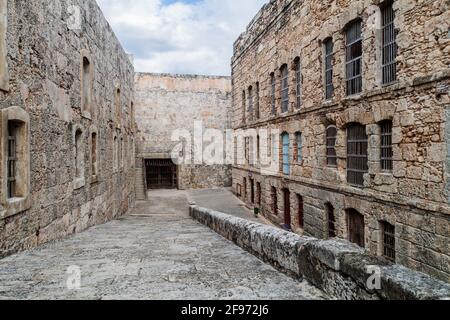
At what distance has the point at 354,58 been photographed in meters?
9.54

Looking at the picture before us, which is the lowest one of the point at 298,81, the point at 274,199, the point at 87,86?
the point at 274,199

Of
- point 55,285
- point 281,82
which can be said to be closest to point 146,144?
point 281,82

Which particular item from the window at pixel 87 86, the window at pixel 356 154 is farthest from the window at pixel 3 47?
the window at pixel 356 154

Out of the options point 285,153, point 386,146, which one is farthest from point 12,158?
point 285,153

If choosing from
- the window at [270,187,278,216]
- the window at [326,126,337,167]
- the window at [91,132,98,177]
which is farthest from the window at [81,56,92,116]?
the window at [270,187,278,216]

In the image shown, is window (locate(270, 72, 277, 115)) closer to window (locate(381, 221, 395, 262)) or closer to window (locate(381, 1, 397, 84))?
window (locate(381, 1, 397, 84))

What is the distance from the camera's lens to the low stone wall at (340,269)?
8.41 ft

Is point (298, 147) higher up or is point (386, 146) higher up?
point (298, 147)

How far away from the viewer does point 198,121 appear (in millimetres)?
→ 25172

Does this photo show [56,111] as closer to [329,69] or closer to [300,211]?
[329,69]

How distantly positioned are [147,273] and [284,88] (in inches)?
439

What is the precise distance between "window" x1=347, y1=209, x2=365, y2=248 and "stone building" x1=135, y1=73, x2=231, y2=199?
16008mm

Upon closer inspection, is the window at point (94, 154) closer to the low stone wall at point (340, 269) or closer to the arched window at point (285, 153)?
the low stone wall at point (340, 269)
